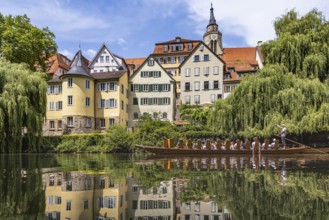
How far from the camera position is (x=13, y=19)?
42156 millimetres

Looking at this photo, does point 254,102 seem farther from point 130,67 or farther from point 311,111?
point 130,67

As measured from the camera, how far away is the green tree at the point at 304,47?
97.8 feet

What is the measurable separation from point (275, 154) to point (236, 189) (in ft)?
55.3

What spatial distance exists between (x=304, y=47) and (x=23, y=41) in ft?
101

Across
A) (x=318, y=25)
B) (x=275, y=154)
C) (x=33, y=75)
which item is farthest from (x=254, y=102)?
(x=33, y=75)

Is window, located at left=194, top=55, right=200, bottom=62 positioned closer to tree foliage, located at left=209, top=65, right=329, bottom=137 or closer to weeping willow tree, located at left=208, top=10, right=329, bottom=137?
weeping willow tree, located at left=208, top=10, right=329, bottom=137

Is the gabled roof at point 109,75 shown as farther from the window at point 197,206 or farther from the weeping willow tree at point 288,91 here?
the window at point 197,206

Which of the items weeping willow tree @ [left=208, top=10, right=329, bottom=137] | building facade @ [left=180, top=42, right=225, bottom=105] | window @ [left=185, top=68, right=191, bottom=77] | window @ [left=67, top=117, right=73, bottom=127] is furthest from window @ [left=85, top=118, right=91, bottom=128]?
weeping willow tree @ [left=208, top=10, right=329, bottom=137]

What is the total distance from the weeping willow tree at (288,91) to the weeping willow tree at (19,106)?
15.5 m

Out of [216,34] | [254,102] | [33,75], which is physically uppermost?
[216,34]

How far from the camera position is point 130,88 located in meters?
56.3

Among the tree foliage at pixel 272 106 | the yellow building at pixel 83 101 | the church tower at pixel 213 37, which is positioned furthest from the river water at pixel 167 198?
the church tower at pixel 213 37

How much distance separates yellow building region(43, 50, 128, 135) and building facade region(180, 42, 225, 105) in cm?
1130

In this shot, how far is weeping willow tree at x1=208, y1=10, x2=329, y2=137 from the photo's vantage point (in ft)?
88.2
